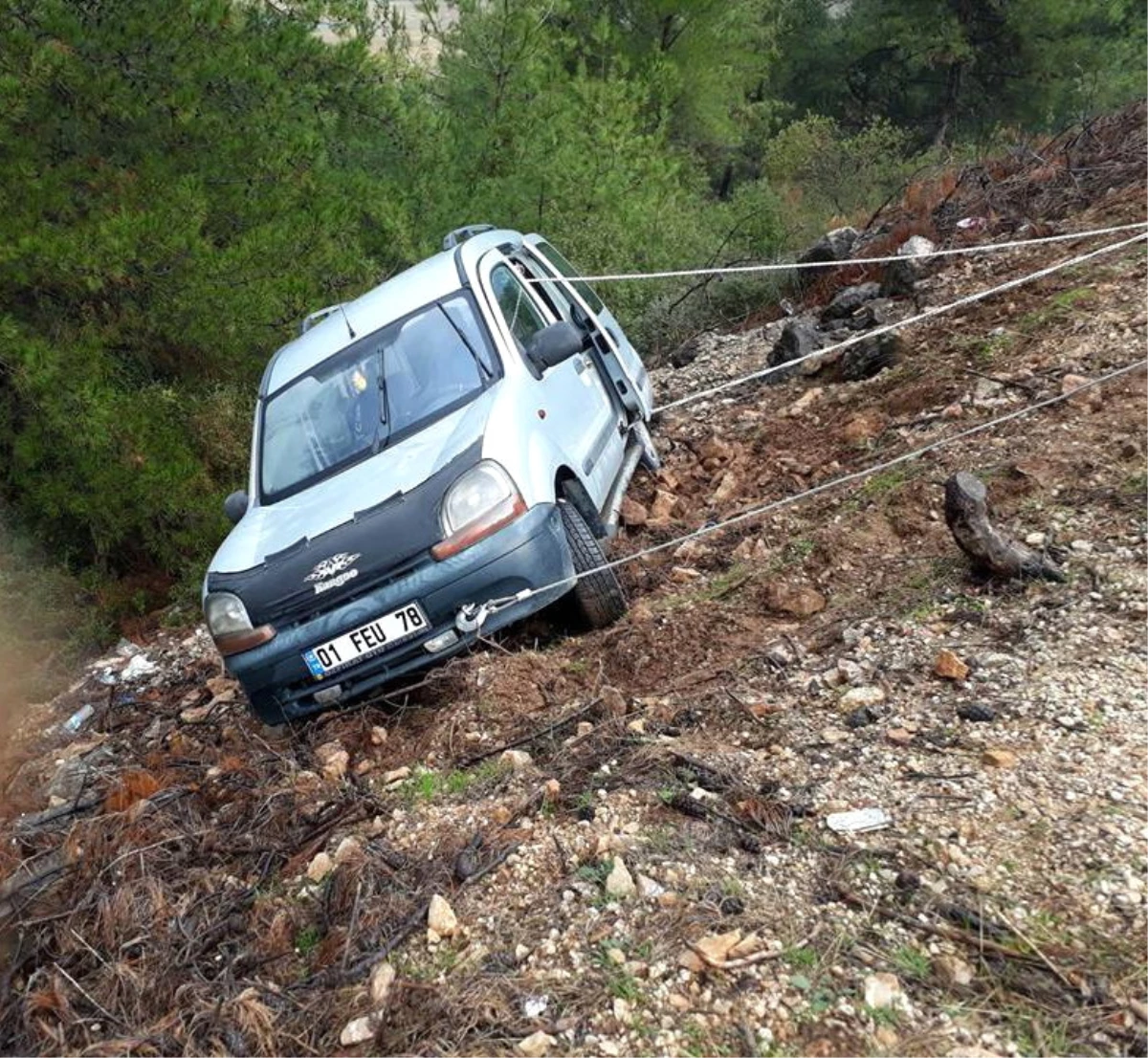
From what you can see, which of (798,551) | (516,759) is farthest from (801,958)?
(798,551)

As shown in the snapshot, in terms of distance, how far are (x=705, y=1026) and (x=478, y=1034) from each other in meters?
0.54

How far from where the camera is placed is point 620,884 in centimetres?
266

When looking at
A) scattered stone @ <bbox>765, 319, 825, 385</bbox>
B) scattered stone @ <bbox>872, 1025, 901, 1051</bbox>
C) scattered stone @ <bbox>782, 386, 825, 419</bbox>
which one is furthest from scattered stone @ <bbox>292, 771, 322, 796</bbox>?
scattered stone @ <bbox>765, 319, 825, 385</bbox>

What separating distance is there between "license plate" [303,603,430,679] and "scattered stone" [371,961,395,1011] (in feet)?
5.29

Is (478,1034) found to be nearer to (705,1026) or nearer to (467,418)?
(705,1026)

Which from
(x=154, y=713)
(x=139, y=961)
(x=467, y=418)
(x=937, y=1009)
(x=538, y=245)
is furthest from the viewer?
(x=538, y=245)

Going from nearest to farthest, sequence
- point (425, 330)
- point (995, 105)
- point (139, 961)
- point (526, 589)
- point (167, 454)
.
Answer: point (139, 961), point (526, 589), point (425, 330), point (167, 454), point (995, 105)

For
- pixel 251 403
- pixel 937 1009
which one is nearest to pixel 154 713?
pixel 251 403

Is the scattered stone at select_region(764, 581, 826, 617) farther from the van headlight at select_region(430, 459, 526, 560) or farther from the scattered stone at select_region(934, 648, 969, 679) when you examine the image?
the van headlight at select_region(430, 459, 526, 560)

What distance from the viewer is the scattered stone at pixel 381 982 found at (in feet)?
7.97

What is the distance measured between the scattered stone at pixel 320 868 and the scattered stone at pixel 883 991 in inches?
66.9

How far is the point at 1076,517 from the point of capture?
13.8ft

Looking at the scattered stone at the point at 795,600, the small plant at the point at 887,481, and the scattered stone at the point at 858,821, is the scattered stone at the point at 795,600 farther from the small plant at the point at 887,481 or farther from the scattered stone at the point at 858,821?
the scattered stone at the point at 858,821

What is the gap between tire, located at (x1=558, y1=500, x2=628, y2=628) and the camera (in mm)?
4352
